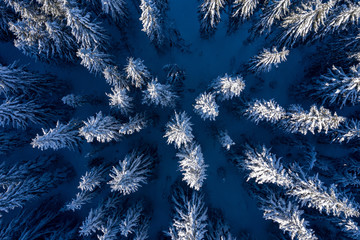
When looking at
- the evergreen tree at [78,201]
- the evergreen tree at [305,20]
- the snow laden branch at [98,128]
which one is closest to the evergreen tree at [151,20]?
the snow laden branch at [98,128]

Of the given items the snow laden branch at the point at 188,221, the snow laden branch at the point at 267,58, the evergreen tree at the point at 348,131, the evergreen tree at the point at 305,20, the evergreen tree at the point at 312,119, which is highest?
the evergreen tree at the point at 305,20

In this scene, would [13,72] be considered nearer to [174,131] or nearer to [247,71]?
[174,131]

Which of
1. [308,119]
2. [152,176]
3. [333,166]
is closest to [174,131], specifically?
[152,176]

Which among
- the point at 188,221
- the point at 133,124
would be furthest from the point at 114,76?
the point at 188,221

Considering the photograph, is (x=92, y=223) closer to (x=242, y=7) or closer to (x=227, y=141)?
(x=227, y=141)

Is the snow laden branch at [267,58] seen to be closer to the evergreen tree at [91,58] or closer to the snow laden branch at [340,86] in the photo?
the snow laden branch at [340,86]
